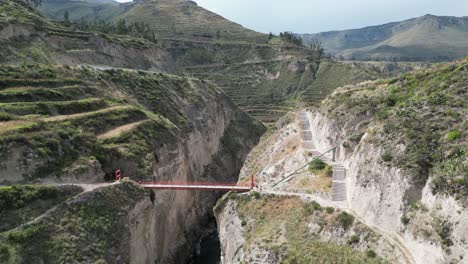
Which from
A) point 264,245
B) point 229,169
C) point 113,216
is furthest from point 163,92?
point 264,245

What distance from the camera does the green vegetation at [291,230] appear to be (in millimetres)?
36812

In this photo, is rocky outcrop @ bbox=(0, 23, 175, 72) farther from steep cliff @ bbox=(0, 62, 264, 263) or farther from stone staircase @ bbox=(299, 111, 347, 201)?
stone staircase @ bbox=(299, 111, 347, 201)

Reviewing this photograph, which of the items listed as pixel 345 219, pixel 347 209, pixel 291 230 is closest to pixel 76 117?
pixel 291 230

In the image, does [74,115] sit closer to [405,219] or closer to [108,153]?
[108,153]

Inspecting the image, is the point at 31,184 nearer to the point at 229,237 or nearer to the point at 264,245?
the point at 229,237

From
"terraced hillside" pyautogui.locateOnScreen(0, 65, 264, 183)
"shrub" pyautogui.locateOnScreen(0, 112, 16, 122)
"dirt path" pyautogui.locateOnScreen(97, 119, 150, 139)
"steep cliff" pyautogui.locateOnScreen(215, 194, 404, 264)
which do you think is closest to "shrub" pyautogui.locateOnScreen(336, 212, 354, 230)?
"steep cliff" pyautogui.locateOnScreen(215, 194, 404, 264)

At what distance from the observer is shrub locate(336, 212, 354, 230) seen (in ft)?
127

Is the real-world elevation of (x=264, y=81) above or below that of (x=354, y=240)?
above

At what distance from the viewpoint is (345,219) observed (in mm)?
39188

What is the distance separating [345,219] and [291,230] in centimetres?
571

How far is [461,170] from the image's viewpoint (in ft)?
104

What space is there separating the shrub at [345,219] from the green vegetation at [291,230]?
0.77 feet

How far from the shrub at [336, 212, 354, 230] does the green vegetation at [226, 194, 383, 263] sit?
24 cm

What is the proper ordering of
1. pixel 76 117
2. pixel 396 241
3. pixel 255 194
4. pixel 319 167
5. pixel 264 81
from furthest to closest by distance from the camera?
pixel 264 81
pixel 76 117
pixel 319 167
pixel 255 194
pixel 396 241
